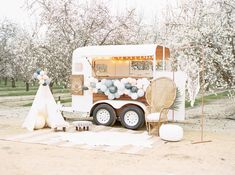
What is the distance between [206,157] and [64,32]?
417 inches

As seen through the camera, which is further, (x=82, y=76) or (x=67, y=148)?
(x=82, y=76)

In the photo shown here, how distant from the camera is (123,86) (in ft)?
37.2

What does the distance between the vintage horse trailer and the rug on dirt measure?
2.35ft

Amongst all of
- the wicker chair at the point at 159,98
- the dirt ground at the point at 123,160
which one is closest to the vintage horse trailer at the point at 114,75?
the wicker chair at the point at 159,98

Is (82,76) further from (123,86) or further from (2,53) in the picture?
A: (2,53)

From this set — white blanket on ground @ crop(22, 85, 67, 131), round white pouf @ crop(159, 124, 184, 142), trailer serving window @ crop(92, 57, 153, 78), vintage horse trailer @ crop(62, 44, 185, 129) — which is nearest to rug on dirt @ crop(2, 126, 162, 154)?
round white pouf @ crop(159, 124, 184, 142)

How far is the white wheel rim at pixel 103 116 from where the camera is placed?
11594 mm

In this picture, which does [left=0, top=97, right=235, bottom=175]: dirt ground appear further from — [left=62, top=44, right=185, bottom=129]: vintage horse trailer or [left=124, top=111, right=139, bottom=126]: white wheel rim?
[left=62, top=44, right=185, bottom=129]: vintage horse trailer

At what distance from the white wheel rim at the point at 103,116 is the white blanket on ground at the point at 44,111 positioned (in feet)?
3.82

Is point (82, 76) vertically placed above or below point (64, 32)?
below

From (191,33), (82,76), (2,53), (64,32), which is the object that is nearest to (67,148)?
(82,76)

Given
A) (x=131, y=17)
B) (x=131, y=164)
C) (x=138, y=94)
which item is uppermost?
(x=131, y=17)

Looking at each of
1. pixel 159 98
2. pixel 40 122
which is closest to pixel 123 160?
pixel 159 98

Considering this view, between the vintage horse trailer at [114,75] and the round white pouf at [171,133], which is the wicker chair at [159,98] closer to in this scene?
the vintage horse trailer at [114,75]
